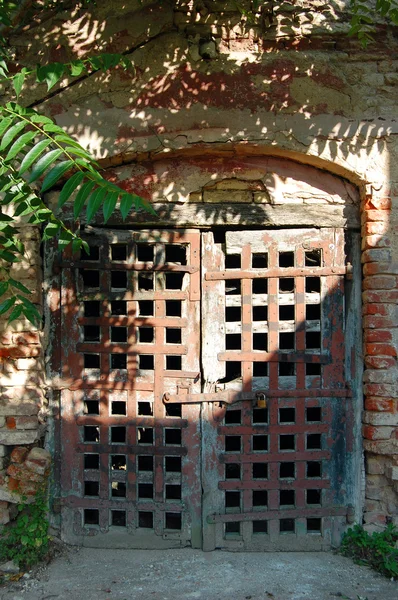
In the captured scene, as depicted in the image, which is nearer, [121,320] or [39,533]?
[39,533]

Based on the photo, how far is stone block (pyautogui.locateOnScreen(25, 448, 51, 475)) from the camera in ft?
11.5

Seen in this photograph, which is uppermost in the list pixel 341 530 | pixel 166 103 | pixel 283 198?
pixel 166 103

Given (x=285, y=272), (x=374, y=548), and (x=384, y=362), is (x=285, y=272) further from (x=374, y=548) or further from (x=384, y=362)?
(x=374, y=548)

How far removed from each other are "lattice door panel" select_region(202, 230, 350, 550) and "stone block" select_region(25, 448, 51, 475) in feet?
3.42

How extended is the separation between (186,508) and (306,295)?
162 cm

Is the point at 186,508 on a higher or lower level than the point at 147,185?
lower

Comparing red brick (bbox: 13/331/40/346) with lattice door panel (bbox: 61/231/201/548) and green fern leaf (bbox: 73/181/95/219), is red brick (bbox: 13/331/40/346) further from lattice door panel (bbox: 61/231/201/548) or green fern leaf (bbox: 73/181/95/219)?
green fern leaf (bbox: 73/181/95/219)

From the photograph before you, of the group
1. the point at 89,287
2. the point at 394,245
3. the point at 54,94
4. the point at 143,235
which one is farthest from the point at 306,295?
the point at 54,94

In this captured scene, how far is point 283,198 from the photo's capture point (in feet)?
12.0

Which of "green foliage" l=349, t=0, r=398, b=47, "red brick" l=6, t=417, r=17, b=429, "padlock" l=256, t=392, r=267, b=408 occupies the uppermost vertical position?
"green foliage" l=349, t=0, r=398, b=47

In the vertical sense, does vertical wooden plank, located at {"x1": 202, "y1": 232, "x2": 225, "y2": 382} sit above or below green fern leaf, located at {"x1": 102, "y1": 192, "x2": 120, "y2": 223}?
below

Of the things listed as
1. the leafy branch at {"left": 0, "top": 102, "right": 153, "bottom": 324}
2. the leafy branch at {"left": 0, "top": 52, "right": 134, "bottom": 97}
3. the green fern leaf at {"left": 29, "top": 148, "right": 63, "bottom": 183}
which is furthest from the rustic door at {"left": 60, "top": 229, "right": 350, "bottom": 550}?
the green fern leaf at {"left": 29, "top": 148, "right": 63, "bottom": 183}

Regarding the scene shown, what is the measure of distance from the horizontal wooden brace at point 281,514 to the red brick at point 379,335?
44.4 inches

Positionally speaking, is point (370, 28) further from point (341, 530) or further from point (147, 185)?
point (341, 530)
